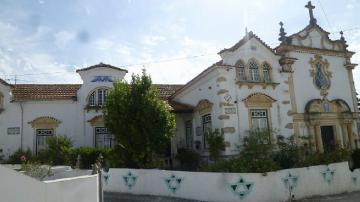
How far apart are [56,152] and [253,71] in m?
11.9

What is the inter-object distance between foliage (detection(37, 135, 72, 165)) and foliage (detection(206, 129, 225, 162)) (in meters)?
8.06

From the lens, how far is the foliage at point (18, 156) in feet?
63.4

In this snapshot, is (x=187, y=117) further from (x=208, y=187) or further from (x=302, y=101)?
(x=208, y=187)

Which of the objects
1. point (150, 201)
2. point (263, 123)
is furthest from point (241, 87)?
point (150, 201)

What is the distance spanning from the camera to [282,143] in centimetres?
1720

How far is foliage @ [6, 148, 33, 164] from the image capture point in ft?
63.4

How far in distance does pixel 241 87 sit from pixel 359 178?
22.4 ft

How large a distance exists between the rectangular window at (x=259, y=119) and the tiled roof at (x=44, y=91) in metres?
11.2


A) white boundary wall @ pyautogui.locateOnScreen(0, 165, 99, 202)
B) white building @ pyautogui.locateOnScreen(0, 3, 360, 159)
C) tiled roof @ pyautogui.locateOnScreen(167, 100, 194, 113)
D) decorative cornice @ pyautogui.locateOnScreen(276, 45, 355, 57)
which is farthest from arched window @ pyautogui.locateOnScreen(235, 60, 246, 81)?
white boundary wall @ pyautogui.locateOnScreen(0, 165, 99, 202)

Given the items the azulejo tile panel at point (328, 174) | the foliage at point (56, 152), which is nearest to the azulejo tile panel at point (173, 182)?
the azulejo tile panel at point (328, 174)

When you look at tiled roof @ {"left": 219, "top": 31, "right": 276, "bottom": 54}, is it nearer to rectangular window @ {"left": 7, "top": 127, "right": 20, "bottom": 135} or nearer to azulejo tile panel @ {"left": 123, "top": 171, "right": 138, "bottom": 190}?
azulejo tile panel @ {"left": 123, "top": 171, "right": 138, "bottom": 190}

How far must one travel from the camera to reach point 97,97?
2181cm

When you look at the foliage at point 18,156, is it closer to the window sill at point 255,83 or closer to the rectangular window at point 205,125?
the rectangular window at point 205,125

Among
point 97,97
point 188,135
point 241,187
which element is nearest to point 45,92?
point 97,97
